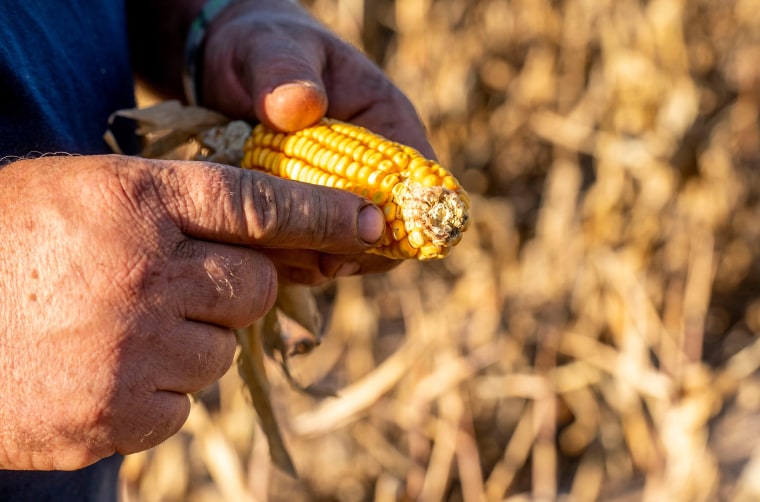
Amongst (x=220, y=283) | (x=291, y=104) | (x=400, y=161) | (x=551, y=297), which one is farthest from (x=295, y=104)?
(x=551, y=297)

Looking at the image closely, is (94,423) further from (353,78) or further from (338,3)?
(338,3)

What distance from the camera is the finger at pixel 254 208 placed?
95 centimetres

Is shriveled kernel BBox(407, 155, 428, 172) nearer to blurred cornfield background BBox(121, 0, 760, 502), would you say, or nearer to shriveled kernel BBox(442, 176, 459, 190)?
shriveled kernel BBox(442, 176, 459, 190)

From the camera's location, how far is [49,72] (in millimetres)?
1206

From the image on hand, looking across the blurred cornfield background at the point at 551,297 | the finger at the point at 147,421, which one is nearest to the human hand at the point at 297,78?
the finger at the point at 147,421

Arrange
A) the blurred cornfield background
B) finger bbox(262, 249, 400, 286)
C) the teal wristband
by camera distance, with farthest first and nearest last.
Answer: the blurred cornfield background
the teal wristband
finger bbox(262, 249, 400, 286)

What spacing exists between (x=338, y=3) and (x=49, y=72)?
2.82 meters

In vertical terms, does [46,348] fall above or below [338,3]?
above

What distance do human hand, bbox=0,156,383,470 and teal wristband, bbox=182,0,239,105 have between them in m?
0.79

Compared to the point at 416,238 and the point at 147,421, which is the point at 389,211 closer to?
the point at 416,238

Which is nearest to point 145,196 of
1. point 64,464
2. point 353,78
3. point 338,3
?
point 64,464

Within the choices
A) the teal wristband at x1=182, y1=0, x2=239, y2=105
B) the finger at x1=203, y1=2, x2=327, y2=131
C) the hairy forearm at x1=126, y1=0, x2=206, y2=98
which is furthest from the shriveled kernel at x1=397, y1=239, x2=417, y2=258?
the hairy forearm at x1=126, y1=0, x2=206, y2=98

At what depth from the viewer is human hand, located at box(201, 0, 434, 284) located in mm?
1380

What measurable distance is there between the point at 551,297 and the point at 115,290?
3.08 metres
